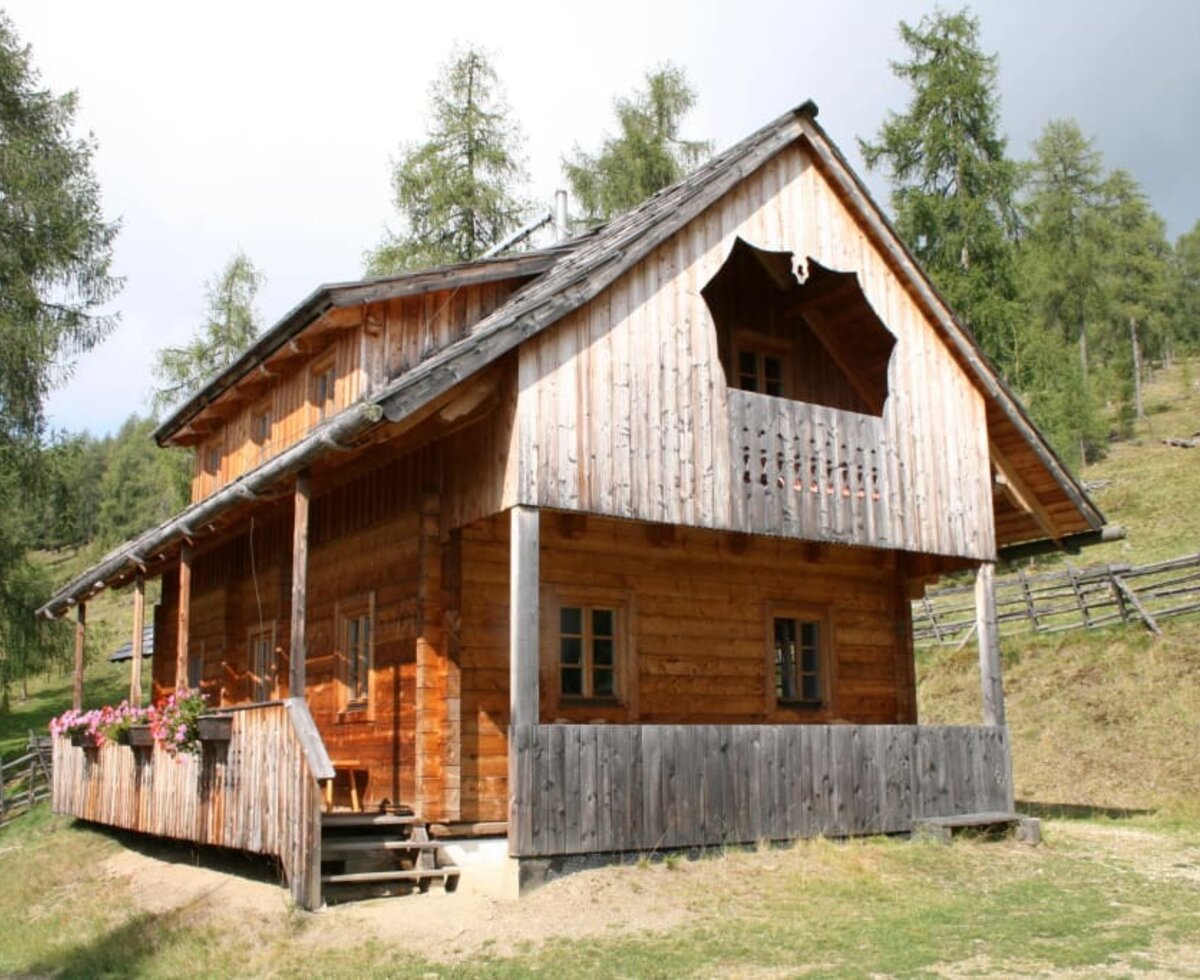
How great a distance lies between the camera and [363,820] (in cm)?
1262

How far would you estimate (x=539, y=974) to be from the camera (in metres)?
9.05

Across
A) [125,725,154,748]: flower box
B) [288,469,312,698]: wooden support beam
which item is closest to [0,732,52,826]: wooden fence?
[125,725,154,748]: flower box

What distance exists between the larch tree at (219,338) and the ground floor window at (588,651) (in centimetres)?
2639

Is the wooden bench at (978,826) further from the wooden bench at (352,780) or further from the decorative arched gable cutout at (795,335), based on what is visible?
the wooden bench at (352,780)

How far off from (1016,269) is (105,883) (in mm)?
29418

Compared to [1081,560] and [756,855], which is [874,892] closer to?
[756,855]

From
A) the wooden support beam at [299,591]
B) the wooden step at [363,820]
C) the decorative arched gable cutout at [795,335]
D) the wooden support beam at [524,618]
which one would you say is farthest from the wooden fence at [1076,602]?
the wooden support beam at [299,591]

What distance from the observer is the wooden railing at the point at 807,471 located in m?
14.0

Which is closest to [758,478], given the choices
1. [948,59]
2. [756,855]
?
[756,855]

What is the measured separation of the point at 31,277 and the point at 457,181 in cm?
1227

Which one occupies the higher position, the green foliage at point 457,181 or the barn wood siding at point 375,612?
the green foliage at point 457,181

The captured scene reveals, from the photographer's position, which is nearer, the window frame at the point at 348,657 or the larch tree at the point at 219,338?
the window frame at the point at 348,657

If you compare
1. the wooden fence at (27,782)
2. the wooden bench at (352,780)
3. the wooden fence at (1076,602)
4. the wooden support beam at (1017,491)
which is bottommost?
the wooden fence at (27,782)

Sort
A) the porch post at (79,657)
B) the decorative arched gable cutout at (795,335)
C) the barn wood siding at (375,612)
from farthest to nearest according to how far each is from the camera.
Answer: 1. the porch post at (79,657)
2. the decorative arched gable cutout at (795,335)
3. the barn wood siding at (375,612)
